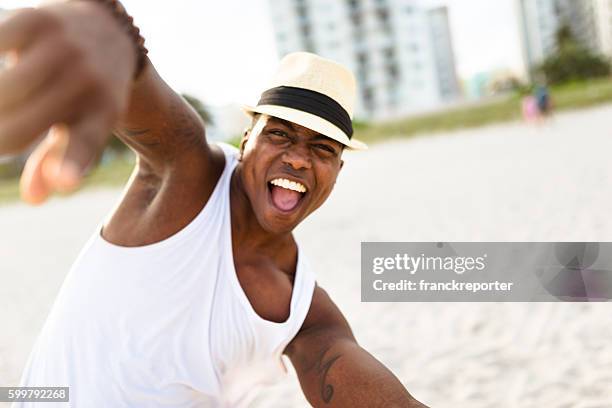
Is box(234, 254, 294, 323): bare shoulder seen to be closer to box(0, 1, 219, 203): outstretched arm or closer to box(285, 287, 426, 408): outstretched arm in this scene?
box(285, 287, 426, 408): outstretched arm

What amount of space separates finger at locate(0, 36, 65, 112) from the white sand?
2.83m

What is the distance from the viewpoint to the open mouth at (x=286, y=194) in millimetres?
1838

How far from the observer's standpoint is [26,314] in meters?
5.75

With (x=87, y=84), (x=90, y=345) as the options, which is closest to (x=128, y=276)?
(x=90, y=345)

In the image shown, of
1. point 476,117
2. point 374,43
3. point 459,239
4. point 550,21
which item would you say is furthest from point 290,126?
point 550,21

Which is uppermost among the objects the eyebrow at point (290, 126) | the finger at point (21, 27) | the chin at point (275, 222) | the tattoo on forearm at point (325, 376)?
the eyebrow at point (290, 126)

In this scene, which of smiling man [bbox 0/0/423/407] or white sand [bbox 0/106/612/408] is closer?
smiling man [bbox 0/0/423/407]

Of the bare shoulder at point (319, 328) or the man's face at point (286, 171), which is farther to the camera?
the bare shoulder at point (319, 328)

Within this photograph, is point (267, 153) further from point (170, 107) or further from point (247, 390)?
point (247, 390)

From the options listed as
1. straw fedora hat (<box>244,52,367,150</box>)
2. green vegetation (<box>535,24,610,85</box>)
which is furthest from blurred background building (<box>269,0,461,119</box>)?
straw fedora hat (<box>244,52,367,150</box>)

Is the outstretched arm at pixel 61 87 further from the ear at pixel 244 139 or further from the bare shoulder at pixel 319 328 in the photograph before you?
the bare shoulder at pixel 319 328

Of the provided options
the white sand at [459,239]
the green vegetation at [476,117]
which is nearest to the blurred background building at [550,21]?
the green vegetation at [476,117]

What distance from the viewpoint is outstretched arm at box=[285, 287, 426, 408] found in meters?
1.88

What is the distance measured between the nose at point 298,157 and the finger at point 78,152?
3.35 feet
